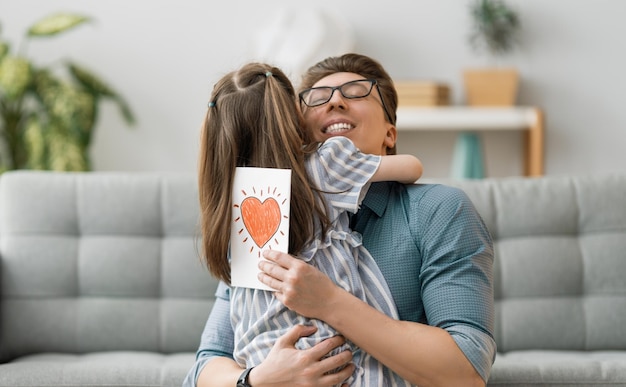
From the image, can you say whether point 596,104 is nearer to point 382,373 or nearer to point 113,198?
point 113,198

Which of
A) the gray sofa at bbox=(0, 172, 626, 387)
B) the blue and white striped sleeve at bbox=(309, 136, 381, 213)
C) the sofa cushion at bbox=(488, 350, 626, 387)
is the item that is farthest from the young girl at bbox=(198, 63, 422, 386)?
the gray sofa at bbox=(0, 172, 626, 387)

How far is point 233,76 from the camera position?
1.45 meters

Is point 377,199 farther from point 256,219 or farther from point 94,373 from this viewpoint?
point 94,373

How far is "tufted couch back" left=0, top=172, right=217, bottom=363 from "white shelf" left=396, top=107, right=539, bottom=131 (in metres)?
1.45

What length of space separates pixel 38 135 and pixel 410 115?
1.63m

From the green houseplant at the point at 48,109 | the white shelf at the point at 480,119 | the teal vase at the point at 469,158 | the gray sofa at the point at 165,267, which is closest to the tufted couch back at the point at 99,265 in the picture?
the gray sofa at the point at 165,267

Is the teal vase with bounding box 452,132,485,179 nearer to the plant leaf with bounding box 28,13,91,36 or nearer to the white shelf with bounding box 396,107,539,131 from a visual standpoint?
the white shelf with bounding box 396,107,539,131

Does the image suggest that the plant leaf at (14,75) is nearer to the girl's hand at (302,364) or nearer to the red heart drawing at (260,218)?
the red heart drawing at (260,218)

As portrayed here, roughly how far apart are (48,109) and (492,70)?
1980mm

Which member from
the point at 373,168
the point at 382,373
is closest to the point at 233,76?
the point at 373,168

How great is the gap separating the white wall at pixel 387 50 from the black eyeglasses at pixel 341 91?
212 cm

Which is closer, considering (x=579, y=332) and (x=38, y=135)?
(x=579, y=332)

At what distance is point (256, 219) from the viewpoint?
139 cm

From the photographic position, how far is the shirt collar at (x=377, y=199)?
4.80 ft
